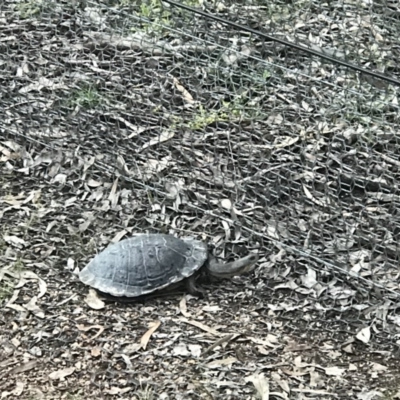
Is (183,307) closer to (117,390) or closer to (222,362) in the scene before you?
(222,362)

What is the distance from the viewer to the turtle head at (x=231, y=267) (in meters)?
2.81

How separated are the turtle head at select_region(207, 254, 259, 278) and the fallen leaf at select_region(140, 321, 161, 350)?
11.1 inches

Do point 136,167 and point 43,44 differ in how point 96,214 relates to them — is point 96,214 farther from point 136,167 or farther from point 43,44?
point 43,44

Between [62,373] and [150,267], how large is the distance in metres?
0.48

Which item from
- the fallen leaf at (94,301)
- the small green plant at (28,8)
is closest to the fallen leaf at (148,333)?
the fallen leaf at (94,301)

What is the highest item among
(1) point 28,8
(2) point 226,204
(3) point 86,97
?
(1) point 28,8

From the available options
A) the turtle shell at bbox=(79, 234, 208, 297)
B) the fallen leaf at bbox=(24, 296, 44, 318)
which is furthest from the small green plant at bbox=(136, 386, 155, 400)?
the fallen leaf at bbox=(24, 296, 44, 318)

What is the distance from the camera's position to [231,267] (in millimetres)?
2811

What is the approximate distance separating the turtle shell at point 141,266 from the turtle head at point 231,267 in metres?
0.05

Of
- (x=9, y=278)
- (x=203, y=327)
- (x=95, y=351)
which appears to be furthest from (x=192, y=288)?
(x=9, y=278)

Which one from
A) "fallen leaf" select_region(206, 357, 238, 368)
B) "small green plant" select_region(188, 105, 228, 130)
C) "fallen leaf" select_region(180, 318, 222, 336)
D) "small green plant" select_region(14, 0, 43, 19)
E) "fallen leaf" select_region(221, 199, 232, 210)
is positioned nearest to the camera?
"fallen leaf" select_region(206, 357, 238, 368)

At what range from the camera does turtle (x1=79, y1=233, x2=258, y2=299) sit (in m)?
2.75

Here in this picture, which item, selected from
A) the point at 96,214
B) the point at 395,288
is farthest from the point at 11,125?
the point at 395,288

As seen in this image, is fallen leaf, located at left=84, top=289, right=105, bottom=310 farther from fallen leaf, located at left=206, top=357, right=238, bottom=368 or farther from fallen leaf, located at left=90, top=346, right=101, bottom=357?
fallen leaf, located at left=206, top=357, right=238, bottom=368
